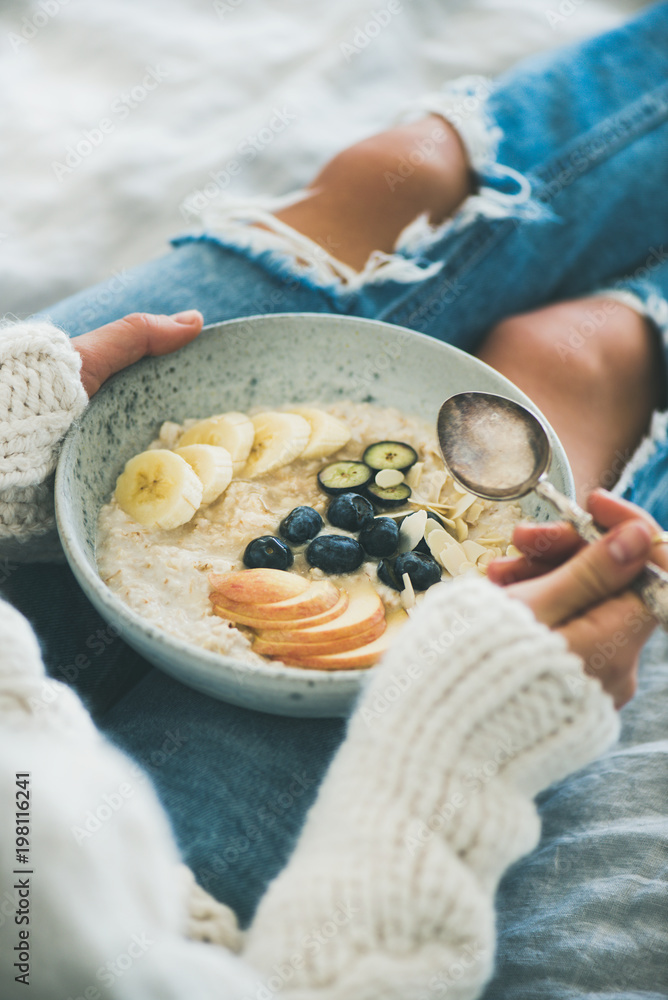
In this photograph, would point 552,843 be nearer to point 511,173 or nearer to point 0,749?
point 0,749

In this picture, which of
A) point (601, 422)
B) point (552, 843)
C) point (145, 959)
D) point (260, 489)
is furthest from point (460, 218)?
point (145, 959)

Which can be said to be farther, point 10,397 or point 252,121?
point 252,121

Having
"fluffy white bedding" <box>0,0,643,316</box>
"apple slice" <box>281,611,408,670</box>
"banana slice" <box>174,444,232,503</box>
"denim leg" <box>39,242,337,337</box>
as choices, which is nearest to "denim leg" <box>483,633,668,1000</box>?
"apple slice" <box>281,611,408,670</box>

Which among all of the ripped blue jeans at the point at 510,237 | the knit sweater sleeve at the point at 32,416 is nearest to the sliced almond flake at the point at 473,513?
the ripped blue jeans at the point at 510,237

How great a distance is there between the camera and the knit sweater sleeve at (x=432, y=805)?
0.47 metres

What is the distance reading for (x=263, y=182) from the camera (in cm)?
144

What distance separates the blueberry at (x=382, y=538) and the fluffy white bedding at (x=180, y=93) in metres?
0.82

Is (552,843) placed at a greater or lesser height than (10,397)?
lesser

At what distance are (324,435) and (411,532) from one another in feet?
0.59

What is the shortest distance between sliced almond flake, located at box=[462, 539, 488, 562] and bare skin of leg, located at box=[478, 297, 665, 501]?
10.3 inches

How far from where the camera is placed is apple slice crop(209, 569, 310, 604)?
0.69m

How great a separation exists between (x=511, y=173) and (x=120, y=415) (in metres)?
0.69

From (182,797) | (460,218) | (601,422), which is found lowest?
(182,797)

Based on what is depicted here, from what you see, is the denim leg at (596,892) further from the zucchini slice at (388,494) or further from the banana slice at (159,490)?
the banana slice at (159,490)
